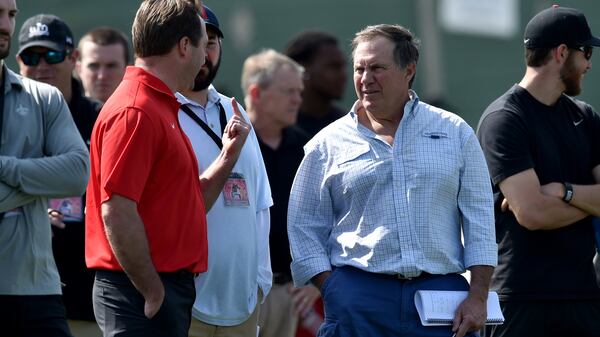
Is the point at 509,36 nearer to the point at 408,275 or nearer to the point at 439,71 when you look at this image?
the point at 439,71

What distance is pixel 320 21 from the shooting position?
21516 mm

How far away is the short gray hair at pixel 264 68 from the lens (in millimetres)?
7797

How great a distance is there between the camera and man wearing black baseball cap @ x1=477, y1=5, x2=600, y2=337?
18.7 ft

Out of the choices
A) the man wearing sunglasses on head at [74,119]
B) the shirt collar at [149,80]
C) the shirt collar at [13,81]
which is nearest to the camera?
the shirt collar at [149,80]

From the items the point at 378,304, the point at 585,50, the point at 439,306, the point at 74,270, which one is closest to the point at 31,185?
the point at 74,270

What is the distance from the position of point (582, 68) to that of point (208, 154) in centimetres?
205

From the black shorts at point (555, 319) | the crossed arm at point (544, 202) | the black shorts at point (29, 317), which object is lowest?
the black shorts at point (555, 319)

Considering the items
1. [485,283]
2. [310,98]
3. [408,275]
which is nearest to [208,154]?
[408,275]

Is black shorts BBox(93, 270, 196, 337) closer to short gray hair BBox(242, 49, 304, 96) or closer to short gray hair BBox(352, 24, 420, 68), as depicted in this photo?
short gray hair BBox(352, 24, 420, 68)

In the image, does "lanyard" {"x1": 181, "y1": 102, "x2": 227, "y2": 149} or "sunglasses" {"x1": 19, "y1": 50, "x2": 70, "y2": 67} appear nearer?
"lanyard" {"x1": 181, "y1": 102, "x2": 227, "y2": 149}

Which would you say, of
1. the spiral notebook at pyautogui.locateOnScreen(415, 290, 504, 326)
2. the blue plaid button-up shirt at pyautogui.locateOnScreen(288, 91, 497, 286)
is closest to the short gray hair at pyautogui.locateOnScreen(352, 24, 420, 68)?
the blue plaid button-up shirt at pyautogui.locateOnScreen(288, 91, 497, 286)

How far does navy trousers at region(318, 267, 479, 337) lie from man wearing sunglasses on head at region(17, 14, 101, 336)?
173cm

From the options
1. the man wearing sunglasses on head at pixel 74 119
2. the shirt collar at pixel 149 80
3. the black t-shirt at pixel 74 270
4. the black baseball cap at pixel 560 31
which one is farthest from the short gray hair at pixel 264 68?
the shirt collar at pixel 149 80

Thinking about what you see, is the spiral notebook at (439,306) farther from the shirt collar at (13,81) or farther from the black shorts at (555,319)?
the shirt collar at (13,81)
